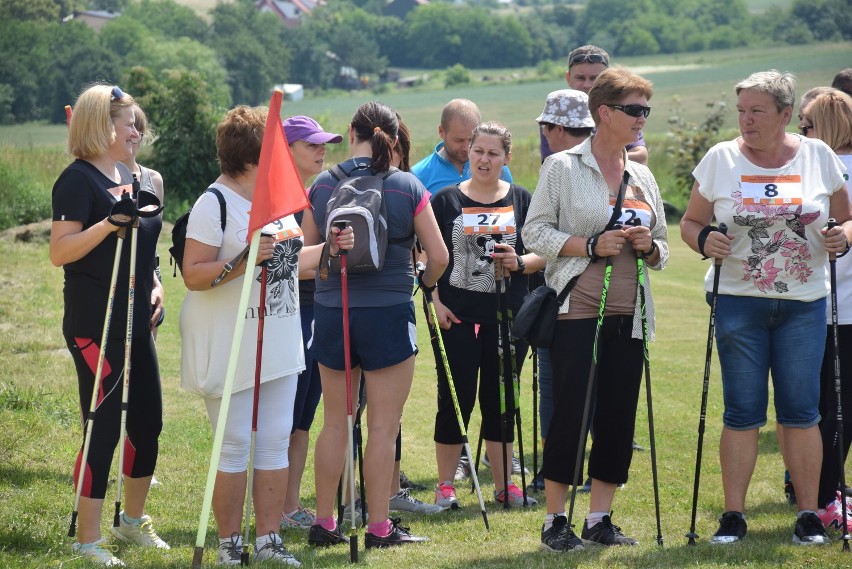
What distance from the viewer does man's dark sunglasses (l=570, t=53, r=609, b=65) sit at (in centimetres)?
792

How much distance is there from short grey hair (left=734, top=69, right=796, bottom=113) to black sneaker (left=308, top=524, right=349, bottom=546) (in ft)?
9.88

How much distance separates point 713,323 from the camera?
5.59 meters

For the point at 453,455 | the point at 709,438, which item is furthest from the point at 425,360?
the point at 453,455

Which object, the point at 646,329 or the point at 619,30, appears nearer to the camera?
the point at 646,329

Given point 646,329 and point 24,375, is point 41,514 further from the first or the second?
point 24,375

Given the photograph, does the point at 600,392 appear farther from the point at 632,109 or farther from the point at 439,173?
the point at 439,173

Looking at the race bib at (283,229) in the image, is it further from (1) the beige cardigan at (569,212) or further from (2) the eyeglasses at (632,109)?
(2) the eyeglasses at (632,109)

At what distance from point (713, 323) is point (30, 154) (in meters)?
22.4

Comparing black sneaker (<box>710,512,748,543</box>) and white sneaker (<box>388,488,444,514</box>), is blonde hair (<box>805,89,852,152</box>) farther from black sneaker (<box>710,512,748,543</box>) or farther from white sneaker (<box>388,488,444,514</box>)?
white sneaker (<box>388,488,444,514</box>)

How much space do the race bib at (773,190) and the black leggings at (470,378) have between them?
6.02ft

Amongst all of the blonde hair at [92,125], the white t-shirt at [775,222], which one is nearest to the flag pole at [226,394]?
the blonde hair at [92,125]

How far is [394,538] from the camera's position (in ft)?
18.2

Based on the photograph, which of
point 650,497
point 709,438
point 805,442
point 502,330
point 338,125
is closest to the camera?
point 805,442

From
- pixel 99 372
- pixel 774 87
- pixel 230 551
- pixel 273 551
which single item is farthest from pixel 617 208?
pixel 99 372
